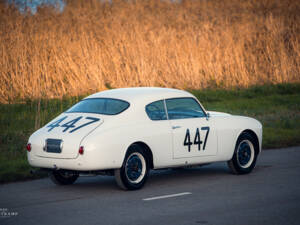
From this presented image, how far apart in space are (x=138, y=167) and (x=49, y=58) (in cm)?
991

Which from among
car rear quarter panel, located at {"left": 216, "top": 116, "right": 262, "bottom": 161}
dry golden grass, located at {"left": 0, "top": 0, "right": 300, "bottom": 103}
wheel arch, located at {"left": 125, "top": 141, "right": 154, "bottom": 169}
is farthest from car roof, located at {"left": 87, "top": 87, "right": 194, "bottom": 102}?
dry golden grass, located at {"left": 0, "top": 0, "right": 300, "bottom": 103}

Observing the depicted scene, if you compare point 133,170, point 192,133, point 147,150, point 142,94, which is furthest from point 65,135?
point 192,133

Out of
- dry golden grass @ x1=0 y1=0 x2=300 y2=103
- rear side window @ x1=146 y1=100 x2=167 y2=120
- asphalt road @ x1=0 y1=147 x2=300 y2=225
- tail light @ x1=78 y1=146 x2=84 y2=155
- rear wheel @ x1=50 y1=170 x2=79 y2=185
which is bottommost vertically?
asphalt road @ x1=0 y1=147 x2=300 y2=225

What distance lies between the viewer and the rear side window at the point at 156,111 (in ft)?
32.8

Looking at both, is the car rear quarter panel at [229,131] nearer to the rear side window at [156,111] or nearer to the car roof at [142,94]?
the car roof at [142,94]

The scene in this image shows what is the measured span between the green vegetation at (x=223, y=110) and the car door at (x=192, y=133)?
8.71ft

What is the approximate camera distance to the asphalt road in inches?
289

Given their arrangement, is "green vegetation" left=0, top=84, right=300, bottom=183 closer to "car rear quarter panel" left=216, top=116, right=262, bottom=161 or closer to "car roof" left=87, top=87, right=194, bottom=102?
"car roof" left=87, top=87, right=194, bottom=102

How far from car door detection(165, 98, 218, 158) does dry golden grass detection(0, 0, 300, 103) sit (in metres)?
7.34

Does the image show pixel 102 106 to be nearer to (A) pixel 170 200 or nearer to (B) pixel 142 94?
(B) pixel 142 94

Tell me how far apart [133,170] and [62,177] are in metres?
1.33

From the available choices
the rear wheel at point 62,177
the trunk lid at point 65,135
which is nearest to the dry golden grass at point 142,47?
the rear wheel at point 62,177

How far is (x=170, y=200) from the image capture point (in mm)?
8578

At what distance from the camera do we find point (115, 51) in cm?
2056
